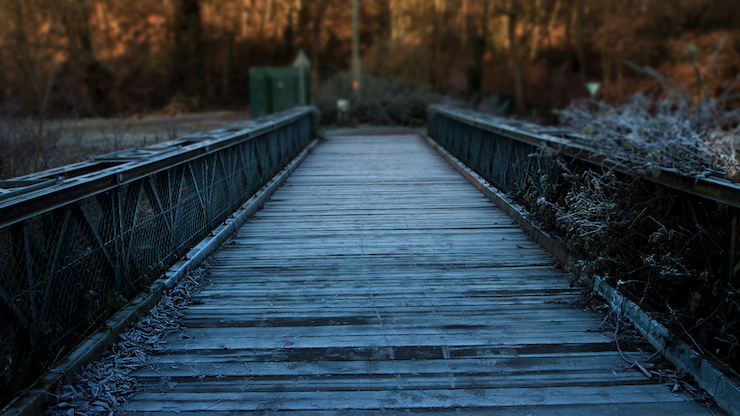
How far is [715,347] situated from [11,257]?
372 cm

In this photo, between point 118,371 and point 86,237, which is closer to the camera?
point 118,371

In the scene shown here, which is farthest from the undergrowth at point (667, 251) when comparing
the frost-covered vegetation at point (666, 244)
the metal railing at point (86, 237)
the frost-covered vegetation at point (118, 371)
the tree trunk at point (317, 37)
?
the tree trunk at point (317, 37)

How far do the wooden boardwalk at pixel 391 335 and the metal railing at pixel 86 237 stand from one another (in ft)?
1.57

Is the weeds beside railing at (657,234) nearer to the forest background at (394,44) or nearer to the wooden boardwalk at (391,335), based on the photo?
the wooden boardwalk at (391,335)

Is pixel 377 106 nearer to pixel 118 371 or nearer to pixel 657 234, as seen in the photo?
pixel 657 234

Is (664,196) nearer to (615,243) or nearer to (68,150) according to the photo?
(615,243)

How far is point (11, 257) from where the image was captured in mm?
2961

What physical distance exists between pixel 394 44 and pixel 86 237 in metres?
33.0

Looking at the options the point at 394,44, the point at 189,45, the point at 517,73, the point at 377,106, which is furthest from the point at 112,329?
the point at 189,45

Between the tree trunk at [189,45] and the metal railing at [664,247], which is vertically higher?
the tree trunk at [189,45]

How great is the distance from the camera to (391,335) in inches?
151

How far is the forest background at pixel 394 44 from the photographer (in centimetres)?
3122

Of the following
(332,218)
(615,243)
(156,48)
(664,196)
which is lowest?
(332,218)

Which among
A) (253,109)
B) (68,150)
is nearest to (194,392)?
(68,150)
